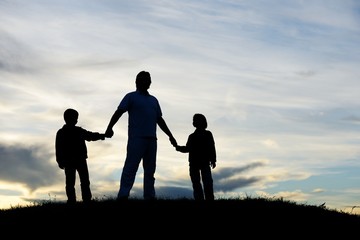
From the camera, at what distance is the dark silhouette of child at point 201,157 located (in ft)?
66.1

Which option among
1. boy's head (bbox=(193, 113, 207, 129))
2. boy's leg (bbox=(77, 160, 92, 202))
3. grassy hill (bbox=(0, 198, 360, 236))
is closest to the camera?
grassy hill (bbox=(0, 198, 360, 236))

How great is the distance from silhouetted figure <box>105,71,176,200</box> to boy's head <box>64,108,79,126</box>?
118cm

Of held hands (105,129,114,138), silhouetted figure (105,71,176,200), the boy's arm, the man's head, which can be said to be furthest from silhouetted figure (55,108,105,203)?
the boy's arm

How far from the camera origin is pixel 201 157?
66.1 feet

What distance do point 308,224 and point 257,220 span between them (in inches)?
57.9

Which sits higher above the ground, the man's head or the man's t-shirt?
the man's head

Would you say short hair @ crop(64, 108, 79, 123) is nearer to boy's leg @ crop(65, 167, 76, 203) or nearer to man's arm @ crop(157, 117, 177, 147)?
boy's leg @ crop(65, 167, 76, 203)

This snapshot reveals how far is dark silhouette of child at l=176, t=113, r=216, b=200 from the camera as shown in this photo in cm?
2016

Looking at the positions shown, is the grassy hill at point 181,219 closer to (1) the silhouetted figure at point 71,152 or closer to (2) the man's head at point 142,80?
(1) the silhouetted figure at point 71,152

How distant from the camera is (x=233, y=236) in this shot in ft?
51.1

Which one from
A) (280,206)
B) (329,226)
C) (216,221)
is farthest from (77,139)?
(329,226)

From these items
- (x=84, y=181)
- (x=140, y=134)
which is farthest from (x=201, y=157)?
(x=84, y=181)

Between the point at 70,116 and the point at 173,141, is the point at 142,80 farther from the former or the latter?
the point at 173,141

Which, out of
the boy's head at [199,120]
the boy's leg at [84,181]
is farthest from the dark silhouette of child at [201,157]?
the boy's leg at [84,181]
